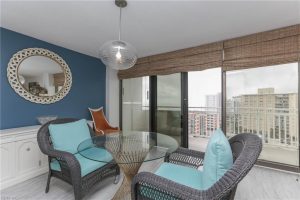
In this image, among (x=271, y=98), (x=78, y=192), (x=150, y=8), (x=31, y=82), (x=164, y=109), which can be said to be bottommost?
(x=78, y=192)

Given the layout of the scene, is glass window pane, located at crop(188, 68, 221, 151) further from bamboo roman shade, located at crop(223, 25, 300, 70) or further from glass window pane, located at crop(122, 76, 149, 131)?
glass window pane, located at crop(122, 76, 149, 131)

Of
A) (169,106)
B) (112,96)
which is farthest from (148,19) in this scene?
(112,96)

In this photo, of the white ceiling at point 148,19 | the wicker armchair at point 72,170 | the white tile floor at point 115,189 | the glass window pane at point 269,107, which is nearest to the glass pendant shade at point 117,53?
the white ceiling at point 148,19

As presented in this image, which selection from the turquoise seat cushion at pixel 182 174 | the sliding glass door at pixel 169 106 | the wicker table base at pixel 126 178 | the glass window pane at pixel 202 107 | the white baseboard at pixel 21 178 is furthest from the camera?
the glass window pane at pixel 202 107

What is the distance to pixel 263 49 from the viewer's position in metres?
2.52

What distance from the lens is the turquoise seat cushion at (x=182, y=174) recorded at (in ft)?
4.56

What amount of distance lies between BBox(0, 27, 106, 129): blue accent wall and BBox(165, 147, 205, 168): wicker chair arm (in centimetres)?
238

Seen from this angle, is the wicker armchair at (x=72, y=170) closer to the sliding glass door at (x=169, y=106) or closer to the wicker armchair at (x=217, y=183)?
the wicker armchair at (x=217, y=183)

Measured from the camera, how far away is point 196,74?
3832 mm

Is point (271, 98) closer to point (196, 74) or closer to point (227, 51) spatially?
point (227, 51)

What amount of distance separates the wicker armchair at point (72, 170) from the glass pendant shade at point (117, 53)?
3.63 feet

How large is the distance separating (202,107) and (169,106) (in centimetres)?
109

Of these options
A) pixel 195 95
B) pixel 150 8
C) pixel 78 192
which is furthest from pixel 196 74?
pixel 78 192

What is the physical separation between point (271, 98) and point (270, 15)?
144cm
